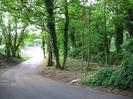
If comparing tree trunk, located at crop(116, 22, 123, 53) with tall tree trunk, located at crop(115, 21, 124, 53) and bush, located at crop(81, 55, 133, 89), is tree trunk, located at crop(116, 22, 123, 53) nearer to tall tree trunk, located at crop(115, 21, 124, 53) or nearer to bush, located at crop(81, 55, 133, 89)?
tall tree trunk, located at crop(115, 21, 124, 53)

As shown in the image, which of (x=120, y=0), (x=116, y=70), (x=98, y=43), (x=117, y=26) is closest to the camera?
(x=116, y=70)

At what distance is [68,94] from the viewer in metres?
14.0

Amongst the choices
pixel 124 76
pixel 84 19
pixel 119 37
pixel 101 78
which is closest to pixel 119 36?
pixel 119 37

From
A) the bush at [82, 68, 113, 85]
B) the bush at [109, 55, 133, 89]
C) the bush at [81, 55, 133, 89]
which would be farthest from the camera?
the bush at [82, 68, 113, 85]

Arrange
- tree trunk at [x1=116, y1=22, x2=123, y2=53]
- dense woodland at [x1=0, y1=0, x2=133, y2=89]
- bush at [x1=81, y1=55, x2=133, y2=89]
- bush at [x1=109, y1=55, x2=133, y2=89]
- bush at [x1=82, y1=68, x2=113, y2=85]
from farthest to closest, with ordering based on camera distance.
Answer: tree trunk at [x1=116, y1=22, x2=123, y2=53] < dense woodland at [x1=0, y1=0, x2=133, y2=89] < bush at [x1=82, y1=68, x2=113, y2=85] < bush at [x1=81, y1=55, x2=133, y2=89] < bush at [x1=109, y1=55, x2=133, y2=89]

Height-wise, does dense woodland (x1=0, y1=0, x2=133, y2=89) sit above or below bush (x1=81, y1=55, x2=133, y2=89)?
above

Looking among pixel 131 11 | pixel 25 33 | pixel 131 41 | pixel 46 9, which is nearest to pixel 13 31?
pixel 25 33

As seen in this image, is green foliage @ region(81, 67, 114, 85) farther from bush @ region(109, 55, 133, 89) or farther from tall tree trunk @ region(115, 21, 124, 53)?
tall tree trunk @ region(115, 21, 124, 53)

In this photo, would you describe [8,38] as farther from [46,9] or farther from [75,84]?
[75,84]

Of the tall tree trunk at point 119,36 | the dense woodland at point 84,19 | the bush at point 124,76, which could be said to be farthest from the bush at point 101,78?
the tall tree trunk at point 119,36

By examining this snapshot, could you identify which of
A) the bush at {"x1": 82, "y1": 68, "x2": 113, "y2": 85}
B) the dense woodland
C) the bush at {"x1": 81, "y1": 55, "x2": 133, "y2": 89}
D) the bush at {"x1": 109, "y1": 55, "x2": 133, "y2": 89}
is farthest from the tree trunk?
the bush at {"x1": 109, "y1": 55, "x2": 133, "y2": 89}

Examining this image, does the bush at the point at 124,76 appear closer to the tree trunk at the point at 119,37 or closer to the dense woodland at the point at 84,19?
the dense woodland at the point at 84,19

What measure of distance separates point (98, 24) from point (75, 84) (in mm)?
13599

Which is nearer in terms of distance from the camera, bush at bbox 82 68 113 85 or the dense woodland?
bush at bbox 82 68 113 85
